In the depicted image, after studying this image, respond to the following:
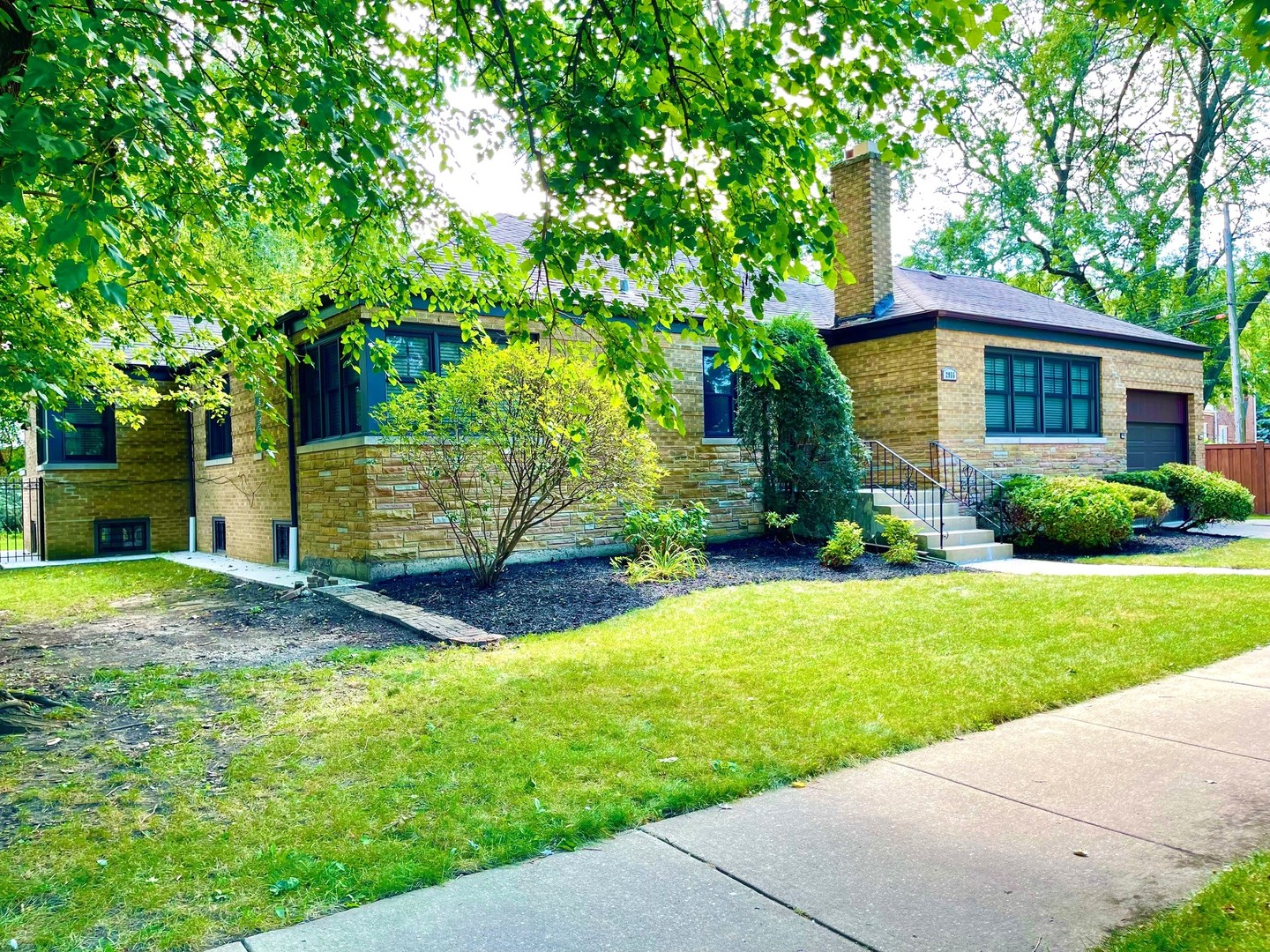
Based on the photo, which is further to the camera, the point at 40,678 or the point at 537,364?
the point at 537,364

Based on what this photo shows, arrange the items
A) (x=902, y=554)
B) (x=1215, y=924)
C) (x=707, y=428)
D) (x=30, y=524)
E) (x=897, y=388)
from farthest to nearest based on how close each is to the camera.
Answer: (x=30, y=524)
(x=897, y=388)
(x=707, y=428)
(x=902, y=554)
(x=1215, y=924)

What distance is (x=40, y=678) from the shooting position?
6621mm

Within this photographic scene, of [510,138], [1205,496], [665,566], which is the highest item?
[510,138]

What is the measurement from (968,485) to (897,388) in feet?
7.17

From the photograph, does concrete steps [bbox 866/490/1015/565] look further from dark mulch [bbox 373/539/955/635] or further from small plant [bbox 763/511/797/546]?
small plant [bbox 763/511/797/546]

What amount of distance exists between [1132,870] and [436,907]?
8.50 ft

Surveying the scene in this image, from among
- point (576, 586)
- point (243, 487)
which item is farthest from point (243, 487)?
point (576, 586)

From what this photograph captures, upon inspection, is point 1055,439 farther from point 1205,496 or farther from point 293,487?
point 293,487

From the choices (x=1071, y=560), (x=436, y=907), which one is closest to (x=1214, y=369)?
(x=1071, y=560)

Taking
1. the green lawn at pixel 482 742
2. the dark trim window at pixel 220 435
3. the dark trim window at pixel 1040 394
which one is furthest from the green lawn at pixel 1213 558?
the dark trim window at pixel 220 435

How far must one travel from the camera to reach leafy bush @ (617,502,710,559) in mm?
11438

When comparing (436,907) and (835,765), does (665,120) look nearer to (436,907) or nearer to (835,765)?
(835,765)

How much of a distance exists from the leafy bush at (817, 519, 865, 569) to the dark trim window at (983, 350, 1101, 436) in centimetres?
573

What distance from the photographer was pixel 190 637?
329 inches
